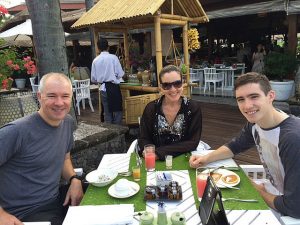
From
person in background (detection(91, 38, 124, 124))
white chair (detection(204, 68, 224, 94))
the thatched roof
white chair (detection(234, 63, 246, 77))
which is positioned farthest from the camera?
white chair (detection(234, 63, 246, 77))

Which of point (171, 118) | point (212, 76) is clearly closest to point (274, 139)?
point (171, 118)

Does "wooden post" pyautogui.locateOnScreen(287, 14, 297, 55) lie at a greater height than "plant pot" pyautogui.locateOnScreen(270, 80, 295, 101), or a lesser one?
greater

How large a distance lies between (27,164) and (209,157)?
Answer: 1.29 meters

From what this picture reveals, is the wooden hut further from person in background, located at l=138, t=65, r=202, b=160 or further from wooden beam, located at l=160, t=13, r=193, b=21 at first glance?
person in background, located at l=138, t=65, r=202, b=160

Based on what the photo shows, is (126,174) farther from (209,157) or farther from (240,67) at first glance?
(240,67)

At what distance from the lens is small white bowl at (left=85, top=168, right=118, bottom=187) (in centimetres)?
186

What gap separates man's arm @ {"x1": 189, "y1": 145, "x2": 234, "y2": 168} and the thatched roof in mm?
2892

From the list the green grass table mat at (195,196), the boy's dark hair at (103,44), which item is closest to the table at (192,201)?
the green grass table mat at (195,196)

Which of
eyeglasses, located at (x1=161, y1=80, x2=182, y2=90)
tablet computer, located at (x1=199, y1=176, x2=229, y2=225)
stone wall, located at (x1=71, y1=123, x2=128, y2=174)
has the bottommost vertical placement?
stone wall, located at (x1=71, y1=123, x2=128, y2=174)

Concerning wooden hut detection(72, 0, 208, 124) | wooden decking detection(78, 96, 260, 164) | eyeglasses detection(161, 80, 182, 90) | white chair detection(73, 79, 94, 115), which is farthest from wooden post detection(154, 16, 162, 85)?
white chair detection(73, 79, 94, 115)

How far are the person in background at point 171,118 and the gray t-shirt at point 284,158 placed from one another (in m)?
0.75

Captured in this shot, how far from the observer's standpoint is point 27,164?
1.93 meters

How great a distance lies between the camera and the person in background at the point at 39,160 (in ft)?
6.21

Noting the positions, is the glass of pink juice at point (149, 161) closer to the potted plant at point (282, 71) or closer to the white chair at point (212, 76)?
the potted plant at point (282, 71)
